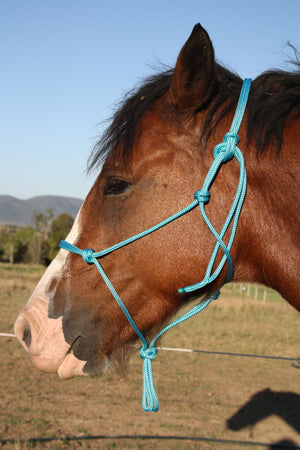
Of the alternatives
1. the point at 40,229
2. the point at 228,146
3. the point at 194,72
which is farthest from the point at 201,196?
the point at 40,229

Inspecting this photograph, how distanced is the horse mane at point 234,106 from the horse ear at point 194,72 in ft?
0.20

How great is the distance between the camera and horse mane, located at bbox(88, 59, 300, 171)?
157cm

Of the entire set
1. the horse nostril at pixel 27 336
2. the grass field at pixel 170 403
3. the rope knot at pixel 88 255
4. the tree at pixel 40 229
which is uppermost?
the rope knot at pixel 88 255

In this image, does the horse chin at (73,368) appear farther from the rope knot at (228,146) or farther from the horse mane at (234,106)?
the rope knot at (228,146)

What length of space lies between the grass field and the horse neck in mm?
1308

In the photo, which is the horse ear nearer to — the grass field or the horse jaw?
the horse jaw

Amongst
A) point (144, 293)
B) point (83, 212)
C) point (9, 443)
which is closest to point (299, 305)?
point (144, 293)

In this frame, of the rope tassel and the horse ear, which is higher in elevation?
the horse ear

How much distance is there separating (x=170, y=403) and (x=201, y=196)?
528 centimetres

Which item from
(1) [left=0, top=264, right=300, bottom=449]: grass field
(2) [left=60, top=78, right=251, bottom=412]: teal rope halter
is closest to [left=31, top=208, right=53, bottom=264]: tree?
(1) [left=0, top=264, right=300, bottom=449]: grass field

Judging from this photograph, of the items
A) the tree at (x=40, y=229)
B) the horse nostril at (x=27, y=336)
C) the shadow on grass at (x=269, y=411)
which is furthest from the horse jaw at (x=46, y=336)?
the tree at (x=40, y=229)

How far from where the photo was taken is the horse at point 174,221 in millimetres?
1563

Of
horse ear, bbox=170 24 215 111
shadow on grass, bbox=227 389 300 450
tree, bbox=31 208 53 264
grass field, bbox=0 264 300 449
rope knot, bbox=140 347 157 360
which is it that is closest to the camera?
horse ear, bbox=170 24 215 111

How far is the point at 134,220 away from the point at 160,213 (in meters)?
0.12
